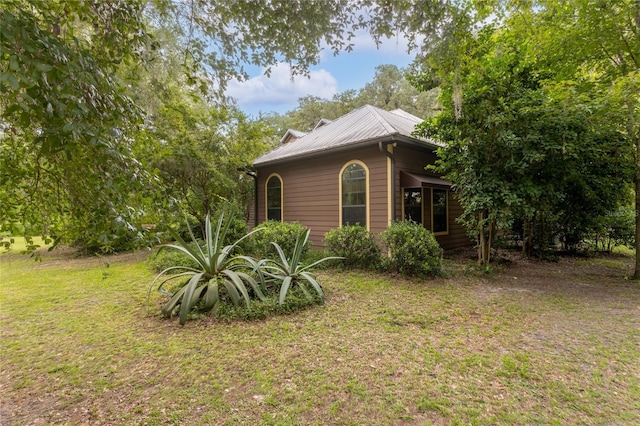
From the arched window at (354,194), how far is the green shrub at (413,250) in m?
1.63

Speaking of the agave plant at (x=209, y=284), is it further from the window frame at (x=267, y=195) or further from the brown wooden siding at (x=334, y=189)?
the window frame at (x=267, y=195)

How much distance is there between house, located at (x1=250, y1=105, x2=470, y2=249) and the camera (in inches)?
275

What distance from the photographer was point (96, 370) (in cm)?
261

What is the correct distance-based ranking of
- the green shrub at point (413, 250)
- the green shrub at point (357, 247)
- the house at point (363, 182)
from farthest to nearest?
1. the house at point (363, 182)
2. the green shrub at point (357, 247)
3. the green shrub at point (413, 250)

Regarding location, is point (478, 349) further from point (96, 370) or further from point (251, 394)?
point (96, 370)

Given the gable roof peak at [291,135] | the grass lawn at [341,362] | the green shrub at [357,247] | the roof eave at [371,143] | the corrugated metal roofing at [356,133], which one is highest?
the gable roof peak at [291,135]

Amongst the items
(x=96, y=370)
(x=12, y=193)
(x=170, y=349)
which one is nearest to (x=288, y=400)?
(x=170, y=349)

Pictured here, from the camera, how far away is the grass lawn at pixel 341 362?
6.68 ft

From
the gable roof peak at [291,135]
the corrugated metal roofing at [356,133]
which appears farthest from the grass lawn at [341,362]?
the gable roof peak at [291,135]

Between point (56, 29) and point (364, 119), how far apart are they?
7.34 meters

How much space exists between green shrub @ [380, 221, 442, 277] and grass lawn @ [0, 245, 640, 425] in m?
0.83

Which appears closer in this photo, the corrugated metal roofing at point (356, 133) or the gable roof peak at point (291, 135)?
the corrugated metal roofing at point (356, 133)

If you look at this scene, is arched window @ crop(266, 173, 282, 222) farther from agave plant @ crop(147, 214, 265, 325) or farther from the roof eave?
agave plant @ crop(147, 214, 265, 325)

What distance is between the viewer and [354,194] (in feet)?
25.1
